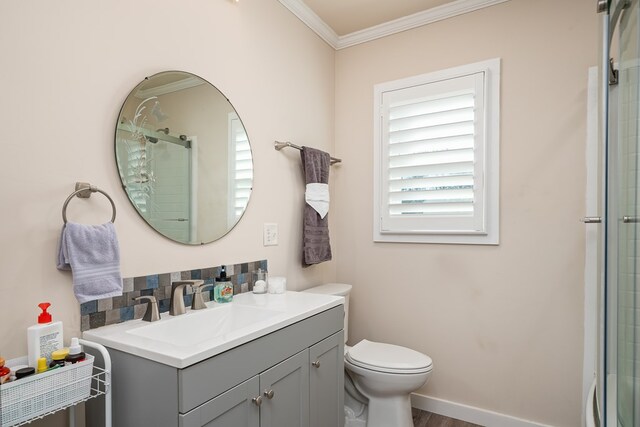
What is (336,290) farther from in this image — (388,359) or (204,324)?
(204,324)

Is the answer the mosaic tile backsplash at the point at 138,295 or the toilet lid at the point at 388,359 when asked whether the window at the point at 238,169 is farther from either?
the toilet lid at the point at 388,359

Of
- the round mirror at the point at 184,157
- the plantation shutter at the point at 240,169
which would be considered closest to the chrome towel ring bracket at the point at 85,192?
the round mirror at the point at 184,157

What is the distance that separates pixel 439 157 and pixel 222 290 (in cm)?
155

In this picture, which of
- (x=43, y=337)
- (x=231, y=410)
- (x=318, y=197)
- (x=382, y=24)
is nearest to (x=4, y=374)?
(x=43, y=337)

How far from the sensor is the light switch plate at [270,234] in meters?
2.08

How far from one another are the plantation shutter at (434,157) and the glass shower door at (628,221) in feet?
3.75

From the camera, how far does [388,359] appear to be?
2008mm

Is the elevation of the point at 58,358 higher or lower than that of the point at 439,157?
lower

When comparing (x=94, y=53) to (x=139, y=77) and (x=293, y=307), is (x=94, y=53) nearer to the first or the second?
(x=139, y=77)

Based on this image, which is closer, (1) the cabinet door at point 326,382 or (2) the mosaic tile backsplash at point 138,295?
(2) the mosaic tile backsplash at point 138,295

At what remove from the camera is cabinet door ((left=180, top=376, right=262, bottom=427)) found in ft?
3.36

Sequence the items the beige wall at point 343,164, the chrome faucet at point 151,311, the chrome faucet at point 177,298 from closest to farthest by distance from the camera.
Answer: the beige wall at point 343,164 → the chrome faucet at point 151,311 → the chrome faucet at point 177,298

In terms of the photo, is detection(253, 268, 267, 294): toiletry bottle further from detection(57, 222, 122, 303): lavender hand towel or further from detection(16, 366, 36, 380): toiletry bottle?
detection(16, 366, 36, 380): toiletry bottle

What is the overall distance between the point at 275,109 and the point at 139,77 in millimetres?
859
